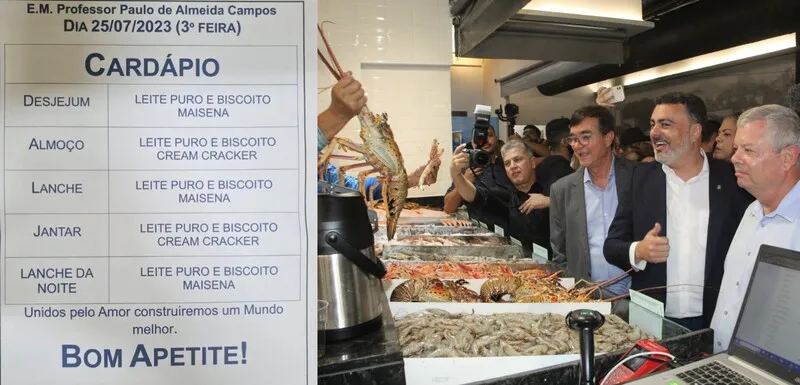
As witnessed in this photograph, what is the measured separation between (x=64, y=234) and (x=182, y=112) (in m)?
0.25

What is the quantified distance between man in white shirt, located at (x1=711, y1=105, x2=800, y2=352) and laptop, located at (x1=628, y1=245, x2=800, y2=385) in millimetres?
577

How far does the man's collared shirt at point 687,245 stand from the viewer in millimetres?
2053

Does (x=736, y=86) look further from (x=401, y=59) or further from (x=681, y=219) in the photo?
(x=401, y=59)

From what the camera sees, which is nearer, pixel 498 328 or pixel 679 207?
pixel 498 328

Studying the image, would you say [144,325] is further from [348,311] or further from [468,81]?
[468,81]

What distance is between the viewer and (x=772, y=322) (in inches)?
42.9

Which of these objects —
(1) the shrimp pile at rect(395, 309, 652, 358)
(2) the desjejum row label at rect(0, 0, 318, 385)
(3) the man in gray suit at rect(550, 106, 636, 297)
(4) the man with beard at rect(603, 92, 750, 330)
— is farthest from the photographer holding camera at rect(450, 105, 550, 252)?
(2) the desjejum row label at rect(0, 0, 318, 385)

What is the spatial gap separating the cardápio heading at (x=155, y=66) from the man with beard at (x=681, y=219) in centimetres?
189

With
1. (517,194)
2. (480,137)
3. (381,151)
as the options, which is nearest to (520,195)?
(517,194)

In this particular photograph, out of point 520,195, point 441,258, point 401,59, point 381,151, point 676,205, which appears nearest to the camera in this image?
point 381,151

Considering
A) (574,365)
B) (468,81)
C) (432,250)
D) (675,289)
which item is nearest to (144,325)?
(574,365)

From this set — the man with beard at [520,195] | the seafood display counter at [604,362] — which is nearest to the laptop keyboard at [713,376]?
the seafood display counter at [604,362]

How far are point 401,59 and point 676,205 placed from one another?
8.63 feet

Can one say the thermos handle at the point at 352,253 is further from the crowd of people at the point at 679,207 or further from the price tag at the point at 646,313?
the crowd of people at the point at 679,207
